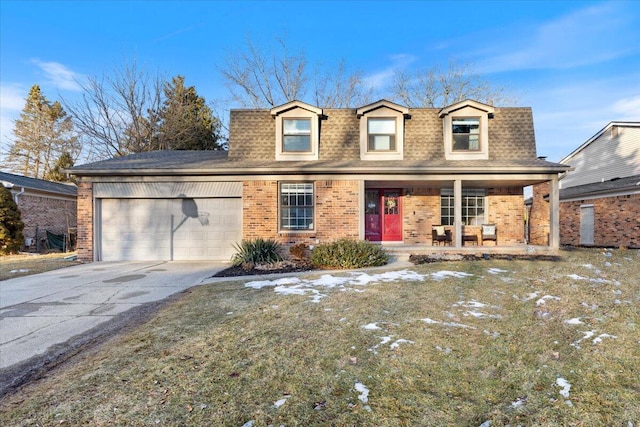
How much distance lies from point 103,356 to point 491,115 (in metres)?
13.0

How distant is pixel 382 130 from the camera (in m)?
11.7

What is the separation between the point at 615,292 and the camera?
5730mm

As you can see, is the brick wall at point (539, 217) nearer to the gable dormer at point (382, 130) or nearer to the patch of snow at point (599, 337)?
the gable dormer at point (382, 130)

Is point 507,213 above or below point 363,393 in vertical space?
above

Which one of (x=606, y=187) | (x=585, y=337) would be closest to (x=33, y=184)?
(x=585, y=337)

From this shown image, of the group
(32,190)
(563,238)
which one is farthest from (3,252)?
(563,238)

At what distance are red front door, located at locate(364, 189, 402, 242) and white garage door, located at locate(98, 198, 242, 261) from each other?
187 inches

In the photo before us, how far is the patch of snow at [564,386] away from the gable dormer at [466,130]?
377 inches

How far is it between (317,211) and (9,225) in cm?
1216

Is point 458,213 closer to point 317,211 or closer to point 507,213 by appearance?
point 507,213

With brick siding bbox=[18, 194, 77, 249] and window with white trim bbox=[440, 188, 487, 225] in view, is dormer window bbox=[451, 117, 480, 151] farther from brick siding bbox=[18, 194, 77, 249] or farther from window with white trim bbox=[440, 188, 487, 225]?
brick siding bbox=[18, 194, 77, 249]

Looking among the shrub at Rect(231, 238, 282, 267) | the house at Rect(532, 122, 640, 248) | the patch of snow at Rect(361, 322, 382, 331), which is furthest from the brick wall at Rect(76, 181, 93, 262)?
the house at Rect(532, 122, 640, 248)

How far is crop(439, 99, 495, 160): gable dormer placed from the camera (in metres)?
11.5

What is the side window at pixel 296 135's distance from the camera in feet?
38.1
